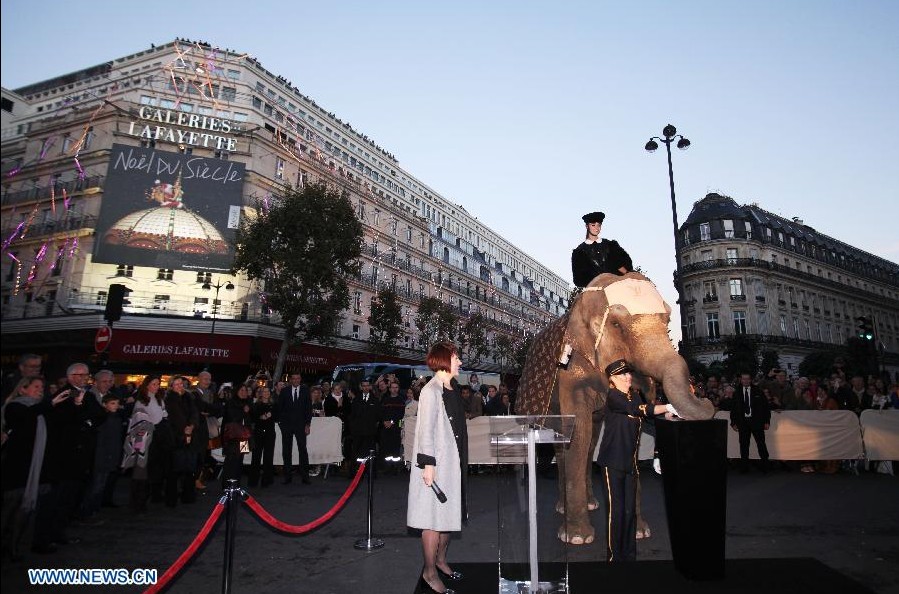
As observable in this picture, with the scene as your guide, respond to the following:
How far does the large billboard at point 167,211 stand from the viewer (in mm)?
27922

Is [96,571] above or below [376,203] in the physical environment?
below

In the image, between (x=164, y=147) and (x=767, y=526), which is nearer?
(x=767, y=526)

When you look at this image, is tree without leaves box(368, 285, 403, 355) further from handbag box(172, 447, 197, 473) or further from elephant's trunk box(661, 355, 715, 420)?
elephant's trunk box(661, 355, 715, 420)

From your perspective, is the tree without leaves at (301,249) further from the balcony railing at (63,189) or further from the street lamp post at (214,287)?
the balcony railing at (63,189)

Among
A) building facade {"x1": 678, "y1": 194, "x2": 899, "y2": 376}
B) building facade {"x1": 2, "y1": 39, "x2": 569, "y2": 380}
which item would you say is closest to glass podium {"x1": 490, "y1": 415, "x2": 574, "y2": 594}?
building facade {"x1": 2, "y1": 39, "x2": 569, "y2": 380}

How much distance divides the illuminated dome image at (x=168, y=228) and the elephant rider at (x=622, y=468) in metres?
28.7

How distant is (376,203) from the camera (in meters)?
41.6

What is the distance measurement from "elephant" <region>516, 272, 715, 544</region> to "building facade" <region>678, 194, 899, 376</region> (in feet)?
162

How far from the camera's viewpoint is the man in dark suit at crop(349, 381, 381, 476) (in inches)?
407

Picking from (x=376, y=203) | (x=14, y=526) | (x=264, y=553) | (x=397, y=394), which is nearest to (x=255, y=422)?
(x=397, y=394)

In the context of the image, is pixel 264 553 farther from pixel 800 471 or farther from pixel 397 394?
pixel 800 471

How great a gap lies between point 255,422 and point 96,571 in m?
4.92

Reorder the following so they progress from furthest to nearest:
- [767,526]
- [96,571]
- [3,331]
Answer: [767,526]
[96,571]
[3,331]

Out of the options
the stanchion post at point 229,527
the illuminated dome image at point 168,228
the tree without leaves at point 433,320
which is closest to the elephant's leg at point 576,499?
the stanchion post at point 229,527
